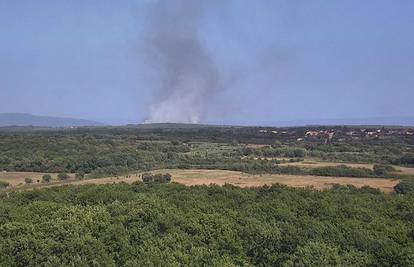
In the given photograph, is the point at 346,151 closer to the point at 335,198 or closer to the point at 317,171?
the point at 317,171

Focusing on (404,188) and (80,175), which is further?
(80,175)

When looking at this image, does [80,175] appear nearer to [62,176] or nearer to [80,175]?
[80,175]

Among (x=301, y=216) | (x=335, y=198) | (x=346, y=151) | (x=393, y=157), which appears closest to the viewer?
(x=301, y=216)

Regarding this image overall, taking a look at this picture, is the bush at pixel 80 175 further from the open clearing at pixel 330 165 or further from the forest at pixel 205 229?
the open clearing at pixel 330 165

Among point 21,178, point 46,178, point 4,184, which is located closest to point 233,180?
point 46,178

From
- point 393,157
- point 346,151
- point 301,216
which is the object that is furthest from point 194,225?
point 346,151

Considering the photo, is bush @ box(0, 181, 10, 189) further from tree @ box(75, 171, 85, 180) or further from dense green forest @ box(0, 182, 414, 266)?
dense green forest @ box(0, 182, 414, 266)

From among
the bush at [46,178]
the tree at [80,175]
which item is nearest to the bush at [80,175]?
the tree at [80,175]

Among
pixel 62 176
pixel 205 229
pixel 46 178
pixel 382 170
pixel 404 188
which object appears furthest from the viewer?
pixel 382 170
